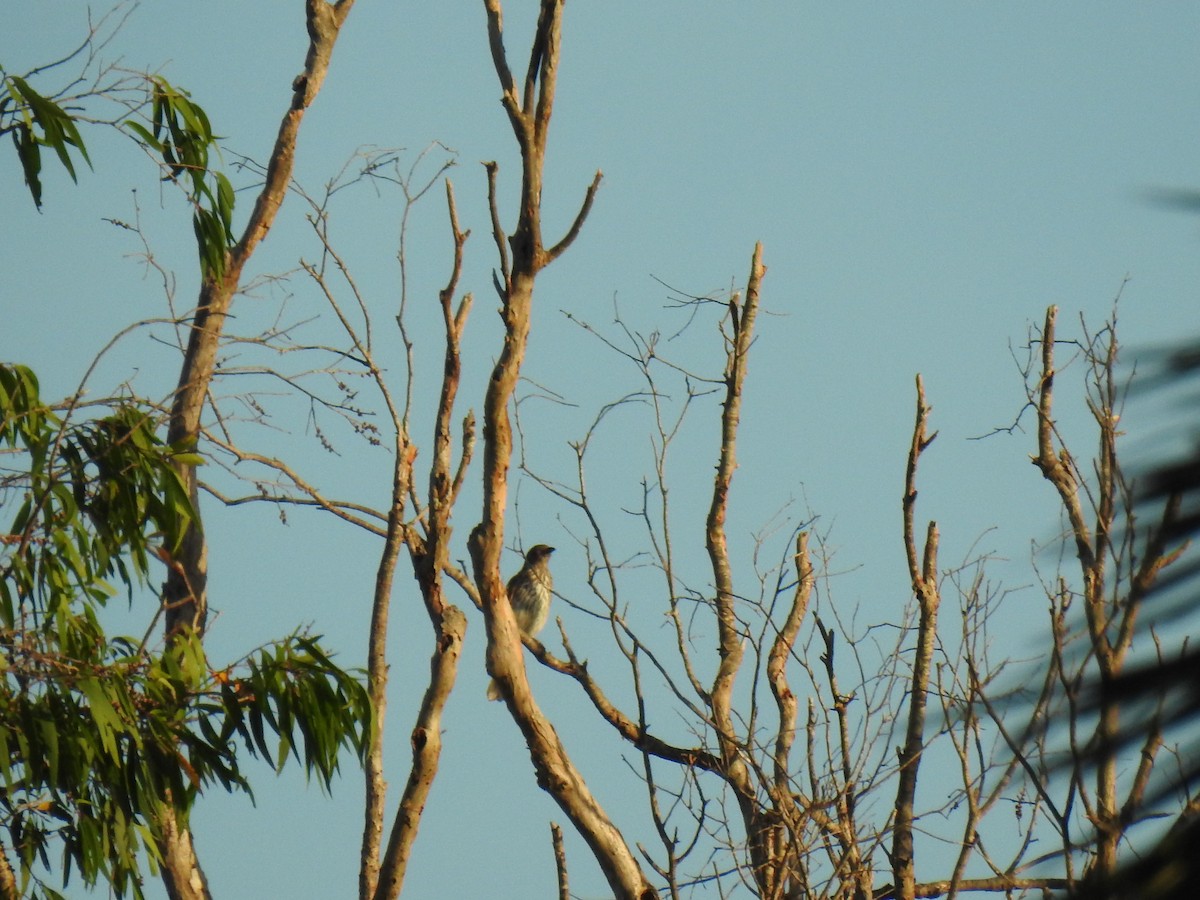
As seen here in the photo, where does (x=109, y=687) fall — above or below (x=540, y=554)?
below

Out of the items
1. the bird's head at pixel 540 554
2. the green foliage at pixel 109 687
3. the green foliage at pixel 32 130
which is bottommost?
the green foliage at pixel 109 687

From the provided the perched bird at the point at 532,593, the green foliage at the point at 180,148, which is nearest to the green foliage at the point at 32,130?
the green foliage at the point at 180,148

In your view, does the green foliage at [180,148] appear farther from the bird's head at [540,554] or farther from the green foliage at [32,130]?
the bird's head at [540,554]

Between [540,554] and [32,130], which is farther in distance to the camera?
[540,554]

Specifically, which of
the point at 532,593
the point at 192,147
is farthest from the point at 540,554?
the point at 192,147

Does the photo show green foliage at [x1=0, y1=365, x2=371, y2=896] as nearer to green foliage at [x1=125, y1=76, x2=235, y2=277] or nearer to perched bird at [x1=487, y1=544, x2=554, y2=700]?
green foliage at [x1=125, y1=76, x2=235, y2=277]

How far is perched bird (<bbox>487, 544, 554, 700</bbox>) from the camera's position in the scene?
388 inches

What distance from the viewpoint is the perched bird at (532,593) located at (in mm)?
9867

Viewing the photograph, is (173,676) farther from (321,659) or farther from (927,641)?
(927,641)

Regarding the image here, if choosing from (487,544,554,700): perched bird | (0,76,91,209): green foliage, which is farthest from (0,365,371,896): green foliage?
(487,544,554,700): perched bird

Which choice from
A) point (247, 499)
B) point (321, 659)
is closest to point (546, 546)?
point (247, 499)

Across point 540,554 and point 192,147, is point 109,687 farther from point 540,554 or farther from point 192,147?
point 540,554

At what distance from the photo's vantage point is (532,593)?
32.5 ft

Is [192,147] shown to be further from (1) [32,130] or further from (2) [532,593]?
(2) [532,593]
